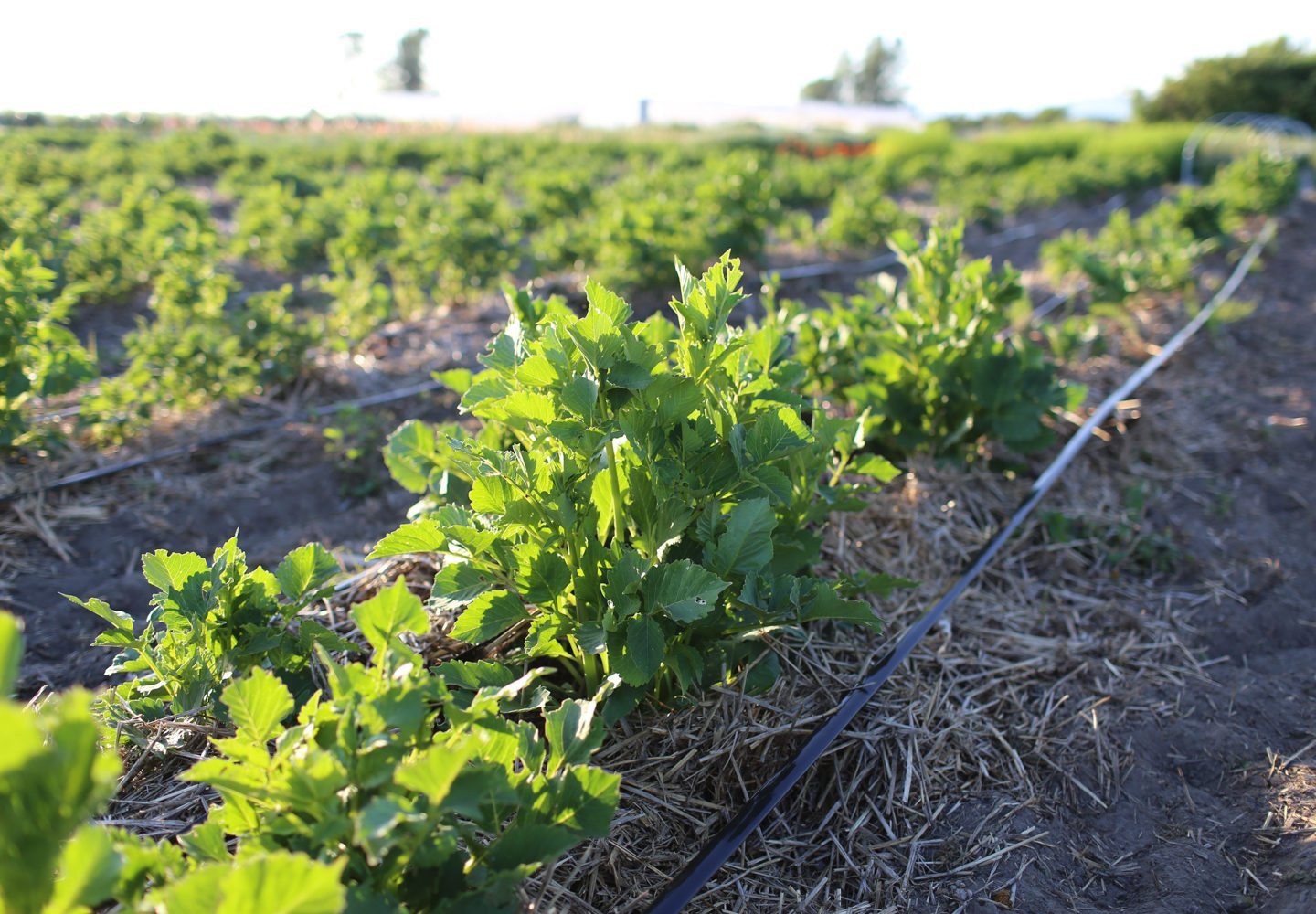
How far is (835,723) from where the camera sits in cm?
200

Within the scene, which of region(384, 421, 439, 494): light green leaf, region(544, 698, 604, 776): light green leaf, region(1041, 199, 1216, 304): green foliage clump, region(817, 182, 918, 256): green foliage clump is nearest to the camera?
region(544, 698, 604, 776): light green leaf

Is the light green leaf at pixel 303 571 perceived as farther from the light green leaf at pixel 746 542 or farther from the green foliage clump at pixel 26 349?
the green foliage clump at pixel 26 349

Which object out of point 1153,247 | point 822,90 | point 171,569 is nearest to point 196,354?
point 171,569

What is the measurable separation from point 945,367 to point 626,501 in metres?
1.74

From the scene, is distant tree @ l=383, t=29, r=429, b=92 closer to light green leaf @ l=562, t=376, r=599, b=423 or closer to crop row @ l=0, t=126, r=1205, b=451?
crop row @ l=0, t=126, r=1205, b=451

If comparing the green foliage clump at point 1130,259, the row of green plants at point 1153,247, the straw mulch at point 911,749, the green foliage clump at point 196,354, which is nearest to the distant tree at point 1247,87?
the row of green plants at point 1153,247

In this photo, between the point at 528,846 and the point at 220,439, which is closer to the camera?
the point at 528,846

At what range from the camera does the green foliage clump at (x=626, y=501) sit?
158 centimetres

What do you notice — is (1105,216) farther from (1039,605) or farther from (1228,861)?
A: (1228,861)

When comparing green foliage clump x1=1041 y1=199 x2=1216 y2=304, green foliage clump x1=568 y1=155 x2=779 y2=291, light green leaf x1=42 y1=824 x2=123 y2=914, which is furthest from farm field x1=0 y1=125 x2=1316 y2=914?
green foliage clump x1=568 y1=155 x2=779 y2=291

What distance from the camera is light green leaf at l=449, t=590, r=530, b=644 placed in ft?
5.56

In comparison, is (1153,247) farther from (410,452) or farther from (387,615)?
(387,615)

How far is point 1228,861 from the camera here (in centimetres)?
192

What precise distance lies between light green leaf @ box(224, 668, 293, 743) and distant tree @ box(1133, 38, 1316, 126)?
124 feet
